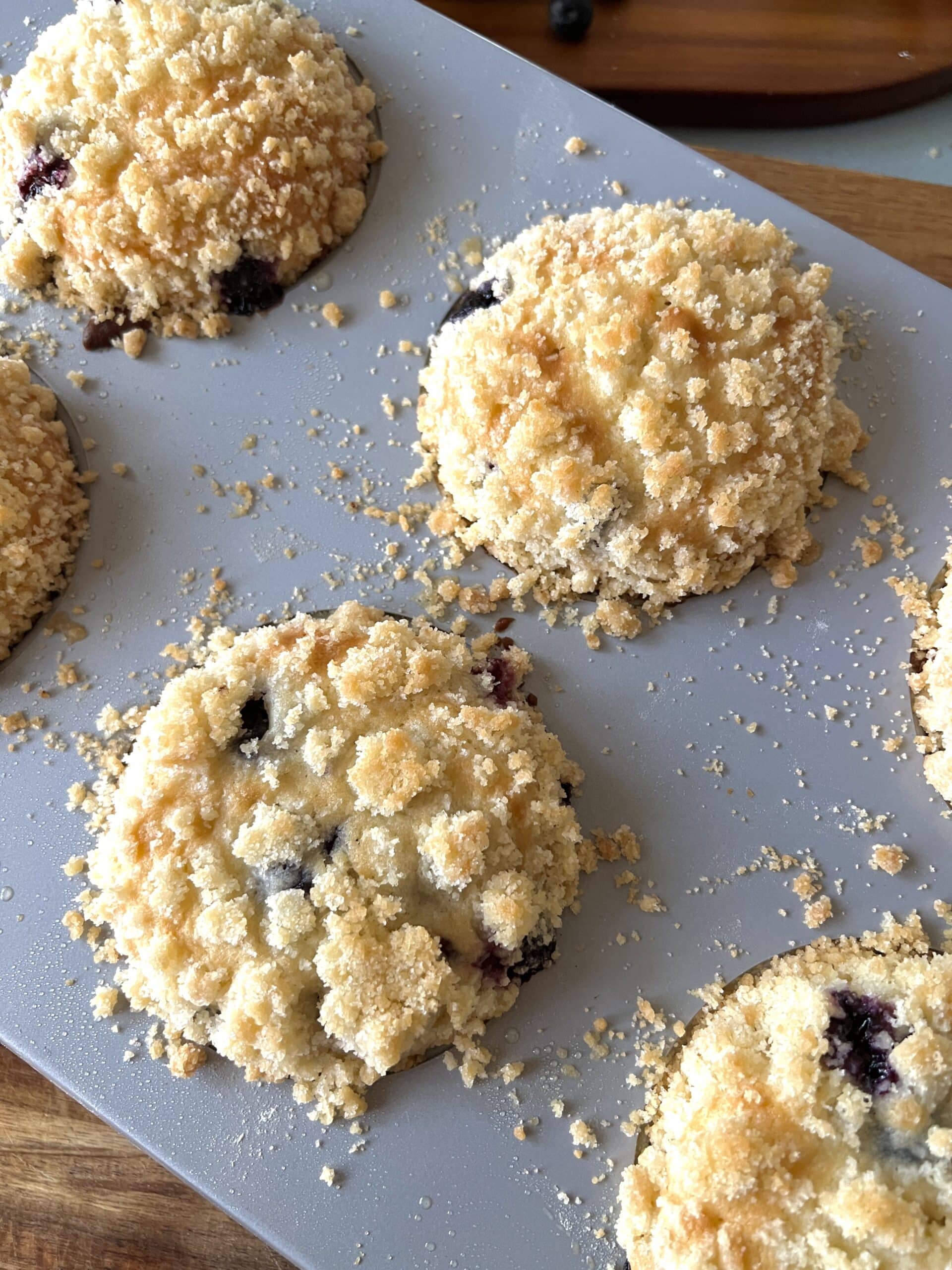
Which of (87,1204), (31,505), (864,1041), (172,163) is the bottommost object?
(87,1204)

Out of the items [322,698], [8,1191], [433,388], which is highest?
[433,388]

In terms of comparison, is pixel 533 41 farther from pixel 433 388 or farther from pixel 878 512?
pixel 878 512

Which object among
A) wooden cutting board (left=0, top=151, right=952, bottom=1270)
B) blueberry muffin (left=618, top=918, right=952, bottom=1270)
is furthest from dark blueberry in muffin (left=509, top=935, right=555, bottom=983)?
wooden cutting board (left=0, top=151, right=952, bottom=1270)

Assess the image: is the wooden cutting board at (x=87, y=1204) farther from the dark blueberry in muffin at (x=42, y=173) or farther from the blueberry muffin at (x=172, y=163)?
the dark blueberry in muffin at (x=42, y=173)

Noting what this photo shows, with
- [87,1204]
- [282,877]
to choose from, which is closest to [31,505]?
[282,877]

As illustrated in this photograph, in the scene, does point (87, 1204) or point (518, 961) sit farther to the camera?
point (87, 1204)

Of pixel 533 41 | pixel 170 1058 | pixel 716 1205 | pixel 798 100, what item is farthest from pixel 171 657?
pixel 798 100

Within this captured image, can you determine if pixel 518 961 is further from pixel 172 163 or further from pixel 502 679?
pixel 172 163
